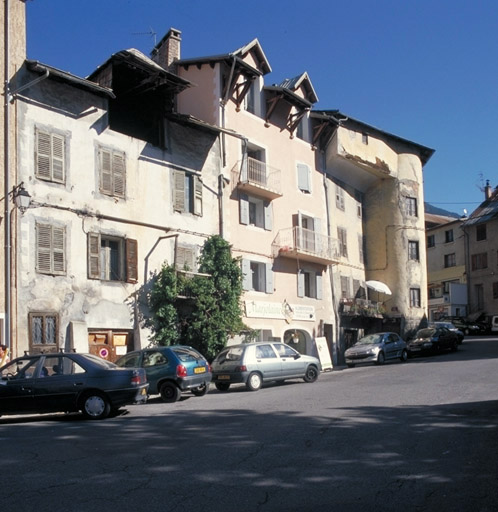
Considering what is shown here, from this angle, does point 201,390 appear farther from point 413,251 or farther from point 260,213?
point 413,251

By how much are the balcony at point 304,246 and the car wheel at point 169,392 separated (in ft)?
46.8

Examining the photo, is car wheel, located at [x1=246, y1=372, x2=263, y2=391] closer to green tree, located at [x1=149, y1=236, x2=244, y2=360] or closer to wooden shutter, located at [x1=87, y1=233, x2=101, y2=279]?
green tree, located at [x1=149, y1=236, x2=244, y2=360]

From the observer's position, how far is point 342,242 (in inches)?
1435

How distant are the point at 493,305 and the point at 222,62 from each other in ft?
122

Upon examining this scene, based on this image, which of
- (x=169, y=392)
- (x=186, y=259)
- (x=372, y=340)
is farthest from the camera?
(x=372, y=340)

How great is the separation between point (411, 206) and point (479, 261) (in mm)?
19776

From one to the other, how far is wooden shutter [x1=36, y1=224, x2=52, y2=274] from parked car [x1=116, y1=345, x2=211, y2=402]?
464cm

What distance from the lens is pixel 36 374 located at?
1329cm

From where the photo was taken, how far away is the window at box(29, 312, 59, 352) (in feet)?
64.5

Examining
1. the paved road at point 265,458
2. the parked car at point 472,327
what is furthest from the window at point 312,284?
the parked car at point 472,327

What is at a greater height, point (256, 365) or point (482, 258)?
point (482, 258)

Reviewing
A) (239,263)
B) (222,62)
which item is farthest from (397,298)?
(222,62)

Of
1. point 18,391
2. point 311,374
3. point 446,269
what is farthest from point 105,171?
point 446,269

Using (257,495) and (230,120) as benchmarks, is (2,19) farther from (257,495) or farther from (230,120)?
(257,495)
